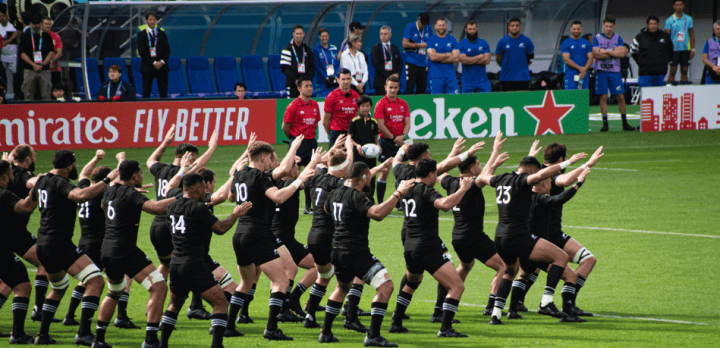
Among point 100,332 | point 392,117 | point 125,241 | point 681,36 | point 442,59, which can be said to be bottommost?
point 100,332

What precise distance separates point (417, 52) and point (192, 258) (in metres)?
17.7

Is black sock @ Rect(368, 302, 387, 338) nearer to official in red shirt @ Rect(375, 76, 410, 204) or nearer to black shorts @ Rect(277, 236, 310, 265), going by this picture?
black shorts @ Rect(277, 236, 310, 265)

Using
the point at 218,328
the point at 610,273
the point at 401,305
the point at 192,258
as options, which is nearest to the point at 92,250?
the point at 192,258

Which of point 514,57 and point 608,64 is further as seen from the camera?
point 514,57

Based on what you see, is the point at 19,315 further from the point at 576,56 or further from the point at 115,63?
the point at 576,56

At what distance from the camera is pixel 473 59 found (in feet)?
82.8

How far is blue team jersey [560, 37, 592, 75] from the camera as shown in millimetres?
25953

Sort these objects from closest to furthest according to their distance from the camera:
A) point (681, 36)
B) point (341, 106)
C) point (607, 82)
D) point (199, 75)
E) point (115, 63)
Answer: point (341, 106), point (607, 82), point (115, 63), point (681, 36), point (199, 75)

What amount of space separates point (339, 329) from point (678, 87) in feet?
61.0

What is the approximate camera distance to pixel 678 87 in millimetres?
25641

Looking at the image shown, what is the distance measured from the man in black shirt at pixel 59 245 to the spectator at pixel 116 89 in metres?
13.9

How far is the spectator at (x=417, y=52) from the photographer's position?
25.2 meters

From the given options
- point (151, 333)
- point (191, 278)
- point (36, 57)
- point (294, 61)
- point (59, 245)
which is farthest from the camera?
point (294, 61)

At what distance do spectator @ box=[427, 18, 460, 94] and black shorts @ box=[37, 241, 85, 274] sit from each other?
16488 millimetres
